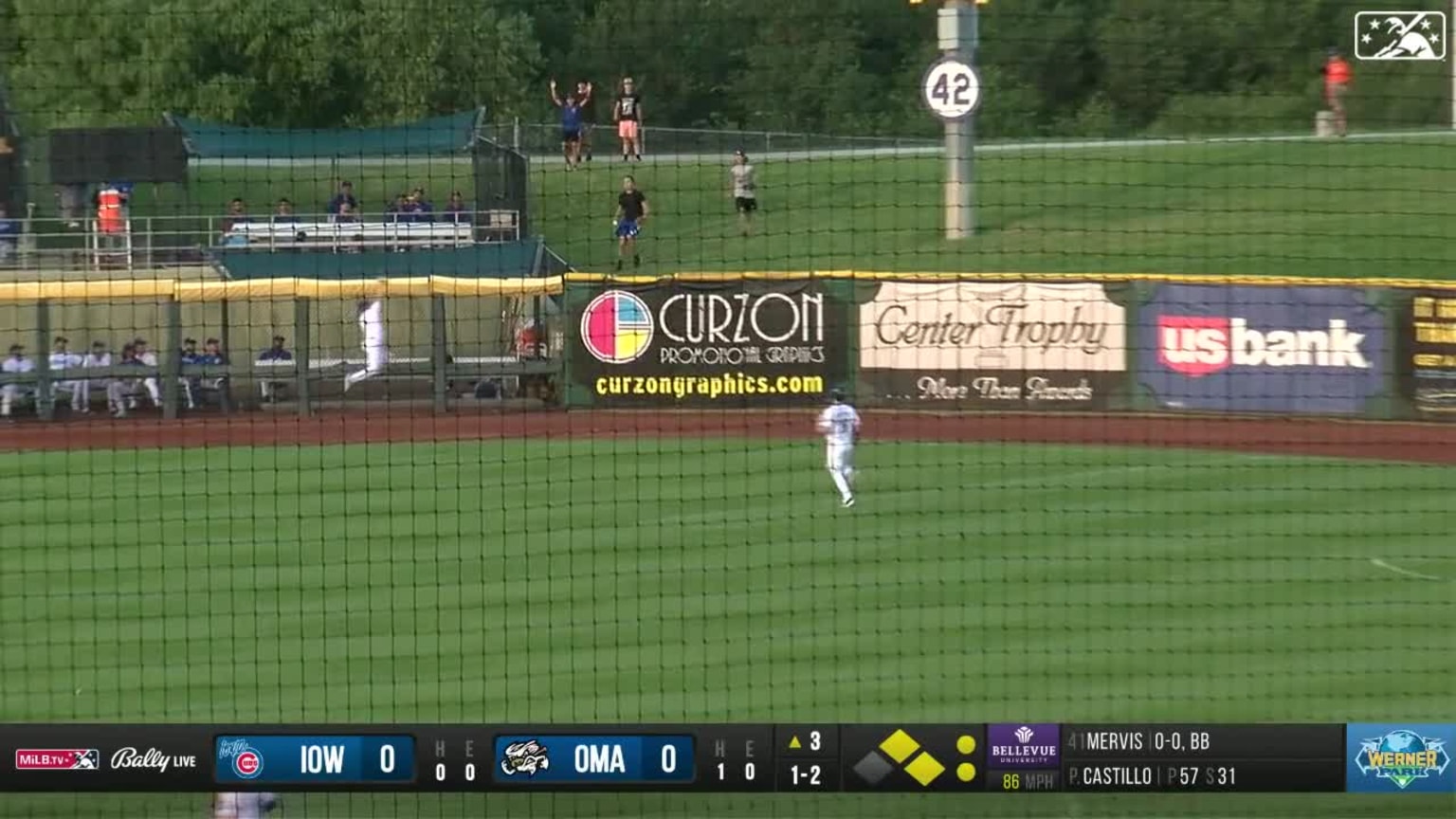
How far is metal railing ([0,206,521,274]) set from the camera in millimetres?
18312

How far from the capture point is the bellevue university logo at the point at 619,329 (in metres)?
21.0

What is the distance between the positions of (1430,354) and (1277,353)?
1.42 m

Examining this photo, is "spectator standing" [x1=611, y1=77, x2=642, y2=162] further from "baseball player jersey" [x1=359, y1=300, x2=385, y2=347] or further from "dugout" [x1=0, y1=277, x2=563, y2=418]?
"baseball player jersey" [x1=359, y1=300, x2=385, y2=347]

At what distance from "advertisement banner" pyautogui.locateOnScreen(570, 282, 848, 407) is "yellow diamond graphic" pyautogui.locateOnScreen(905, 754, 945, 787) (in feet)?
45.1

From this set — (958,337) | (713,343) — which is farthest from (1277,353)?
(713,343)

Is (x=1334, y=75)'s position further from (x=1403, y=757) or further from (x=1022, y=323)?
(x=1403, y=757)

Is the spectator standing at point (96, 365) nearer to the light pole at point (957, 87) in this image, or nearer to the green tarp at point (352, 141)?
the green tarp at point (352, 141)

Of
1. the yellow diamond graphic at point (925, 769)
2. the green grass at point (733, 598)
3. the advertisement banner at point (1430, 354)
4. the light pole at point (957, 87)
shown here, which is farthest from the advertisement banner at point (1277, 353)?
the yellow diamond graphic at point (925, 769)

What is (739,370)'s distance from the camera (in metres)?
20.9

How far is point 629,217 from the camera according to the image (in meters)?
17.2

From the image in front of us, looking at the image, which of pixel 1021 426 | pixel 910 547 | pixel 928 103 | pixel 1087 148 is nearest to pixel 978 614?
pixel 910 547

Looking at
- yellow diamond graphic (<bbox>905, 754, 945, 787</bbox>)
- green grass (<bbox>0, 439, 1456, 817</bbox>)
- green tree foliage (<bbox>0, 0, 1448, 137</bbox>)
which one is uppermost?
green tree foliage (<bbox>0, 0, 1448, 137</bbox>)

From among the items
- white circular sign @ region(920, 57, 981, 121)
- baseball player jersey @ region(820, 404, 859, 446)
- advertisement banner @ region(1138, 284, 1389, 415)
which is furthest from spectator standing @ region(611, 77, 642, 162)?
advertisement banner @ region(1138, 284, 1389, 415)

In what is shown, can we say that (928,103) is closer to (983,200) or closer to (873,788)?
(873,788)
